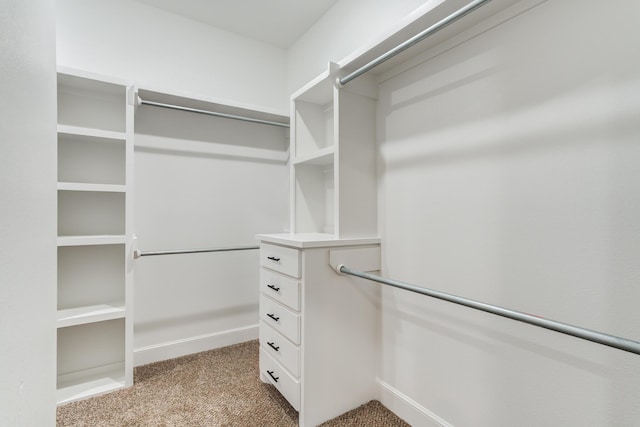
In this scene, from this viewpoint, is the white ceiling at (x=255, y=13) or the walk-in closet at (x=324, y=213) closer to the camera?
the walk-in closet at (x=324, y=213)

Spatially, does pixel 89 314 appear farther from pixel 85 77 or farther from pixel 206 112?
pixel 206 112

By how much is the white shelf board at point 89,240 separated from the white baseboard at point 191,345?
32.6 inches

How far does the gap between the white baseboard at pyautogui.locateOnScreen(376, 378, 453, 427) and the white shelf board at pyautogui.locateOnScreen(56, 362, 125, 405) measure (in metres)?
1.53

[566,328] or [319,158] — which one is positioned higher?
[319,158]

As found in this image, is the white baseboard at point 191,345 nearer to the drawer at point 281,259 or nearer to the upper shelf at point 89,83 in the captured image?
the drawer at point 281,259

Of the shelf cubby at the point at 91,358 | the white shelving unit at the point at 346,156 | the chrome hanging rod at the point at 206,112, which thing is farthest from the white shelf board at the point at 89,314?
the chrome hanging rod at the point at 206,112

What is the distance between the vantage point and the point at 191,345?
87.4 inches

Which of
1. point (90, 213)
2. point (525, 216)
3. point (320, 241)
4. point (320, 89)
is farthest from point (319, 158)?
point (90, 213)

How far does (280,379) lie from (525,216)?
4.53ft

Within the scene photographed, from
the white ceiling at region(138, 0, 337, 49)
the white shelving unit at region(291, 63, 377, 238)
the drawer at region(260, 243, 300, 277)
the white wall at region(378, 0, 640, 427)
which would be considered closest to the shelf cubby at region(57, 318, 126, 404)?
the drawer at region(260, 243, 300, 277)

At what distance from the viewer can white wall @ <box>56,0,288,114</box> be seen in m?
1.90

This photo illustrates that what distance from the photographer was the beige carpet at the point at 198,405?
1475mm

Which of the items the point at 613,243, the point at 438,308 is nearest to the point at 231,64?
the point at 438,308

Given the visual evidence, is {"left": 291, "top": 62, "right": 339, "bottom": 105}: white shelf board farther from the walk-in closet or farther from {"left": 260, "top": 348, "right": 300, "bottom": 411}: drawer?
{"left": 260, "top": 348, "right": 300, "bottom": 411}: drawer
